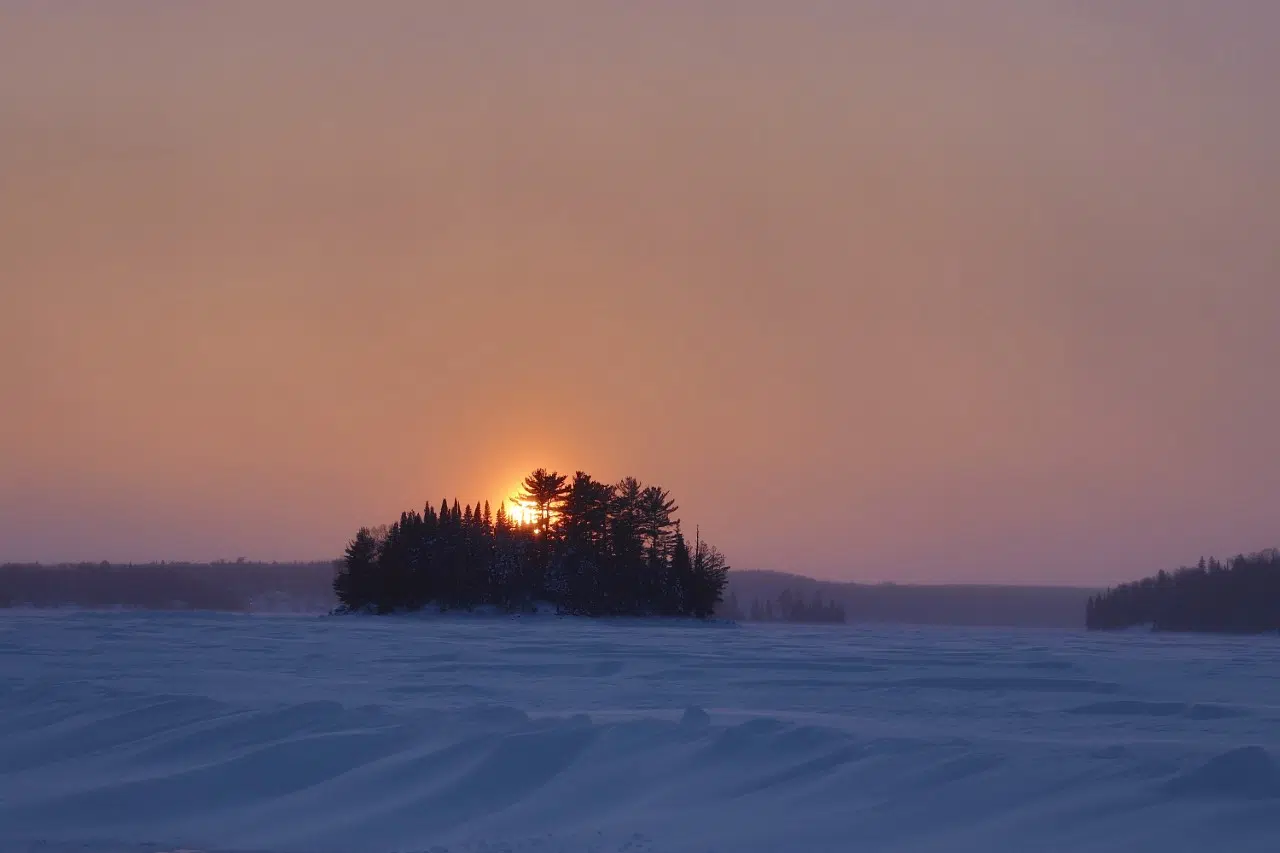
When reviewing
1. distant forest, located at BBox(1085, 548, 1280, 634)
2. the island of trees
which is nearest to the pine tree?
the island of trees

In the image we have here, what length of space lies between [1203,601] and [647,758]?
60271 millimetres

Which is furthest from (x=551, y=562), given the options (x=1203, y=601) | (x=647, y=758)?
(x=647, y=758)

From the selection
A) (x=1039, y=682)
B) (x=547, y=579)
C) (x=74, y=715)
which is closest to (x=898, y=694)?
(x=1039, y=682)

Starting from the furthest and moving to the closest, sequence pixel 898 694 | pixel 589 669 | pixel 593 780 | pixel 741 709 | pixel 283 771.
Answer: pixel 589 669 < pixel 898 694 < pixel 741 709 < pixel 283 771 < pixel 593 780

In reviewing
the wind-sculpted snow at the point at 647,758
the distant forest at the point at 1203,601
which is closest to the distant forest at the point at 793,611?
the distant forest at the point at 1203,601

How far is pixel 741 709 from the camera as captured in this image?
15656 mm

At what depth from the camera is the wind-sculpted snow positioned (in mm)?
10320

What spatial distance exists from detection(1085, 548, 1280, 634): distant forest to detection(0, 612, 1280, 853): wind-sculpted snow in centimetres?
4564

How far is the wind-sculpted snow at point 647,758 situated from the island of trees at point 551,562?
1524 inches

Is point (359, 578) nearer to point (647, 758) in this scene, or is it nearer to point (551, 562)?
point (551, 562)

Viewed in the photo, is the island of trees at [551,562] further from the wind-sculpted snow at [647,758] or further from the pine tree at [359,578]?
the wind-sculpted snow at [647,758]

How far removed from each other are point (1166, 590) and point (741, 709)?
61.5 metres

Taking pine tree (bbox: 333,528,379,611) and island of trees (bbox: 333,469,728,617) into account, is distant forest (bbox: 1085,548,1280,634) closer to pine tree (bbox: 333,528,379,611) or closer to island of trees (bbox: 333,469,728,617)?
island of trees (bbox: 333,469,728,617)

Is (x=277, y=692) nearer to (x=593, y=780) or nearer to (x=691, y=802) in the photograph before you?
(x=593, y=780)
